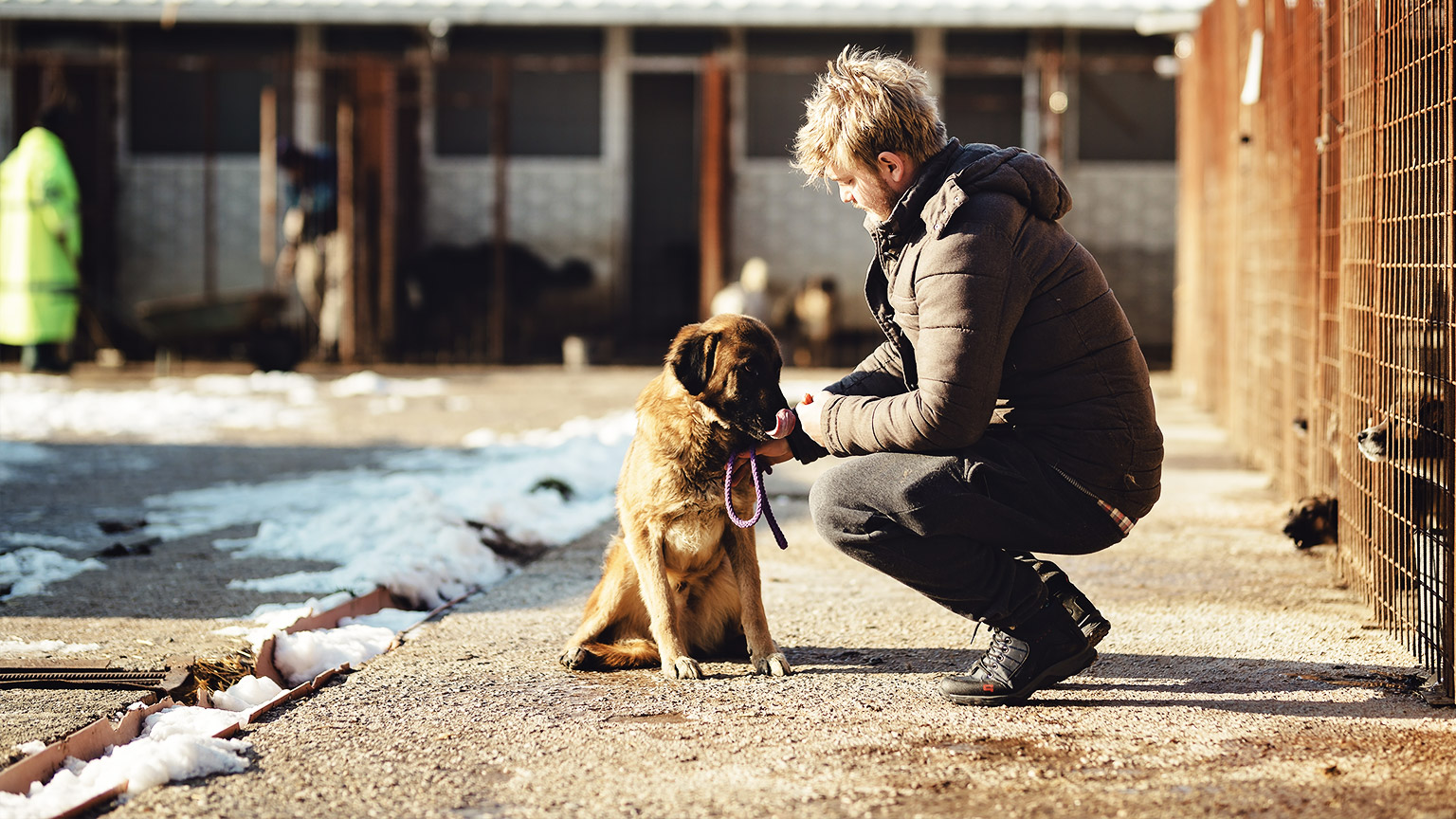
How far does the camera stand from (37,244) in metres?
13.0

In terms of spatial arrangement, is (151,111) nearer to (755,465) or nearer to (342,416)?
(342,416)

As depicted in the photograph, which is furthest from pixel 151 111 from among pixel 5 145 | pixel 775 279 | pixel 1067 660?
pixel 1067 660

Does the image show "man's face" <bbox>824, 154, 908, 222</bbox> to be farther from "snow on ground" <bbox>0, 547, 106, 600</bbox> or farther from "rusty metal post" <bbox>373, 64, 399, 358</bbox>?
"rusty metal post" <bbox>373, 64, 399, 358</bbox>

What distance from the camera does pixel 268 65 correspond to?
1722 centimetres

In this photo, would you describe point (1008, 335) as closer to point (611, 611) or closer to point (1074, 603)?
point (1074, 603)

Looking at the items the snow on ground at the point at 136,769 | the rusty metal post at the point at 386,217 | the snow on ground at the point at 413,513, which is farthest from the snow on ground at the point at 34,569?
the rusty metal post at the point at 386,217

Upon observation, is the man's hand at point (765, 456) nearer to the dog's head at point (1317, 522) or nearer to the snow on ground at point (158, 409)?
the dog's head at point (1317, 522)

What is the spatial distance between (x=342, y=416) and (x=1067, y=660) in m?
8.01

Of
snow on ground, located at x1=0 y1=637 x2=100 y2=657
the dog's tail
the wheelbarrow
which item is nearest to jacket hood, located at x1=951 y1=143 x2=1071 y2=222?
the dog's tail

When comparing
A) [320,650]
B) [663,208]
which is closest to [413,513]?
[320,650]

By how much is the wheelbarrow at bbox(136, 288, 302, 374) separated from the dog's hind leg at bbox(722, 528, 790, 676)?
10.4 meters

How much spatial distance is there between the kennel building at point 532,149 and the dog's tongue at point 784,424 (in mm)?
13017

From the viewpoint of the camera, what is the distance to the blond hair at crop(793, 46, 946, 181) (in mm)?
3473

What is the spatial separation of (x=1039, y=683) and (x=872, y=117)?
150 centimetres
